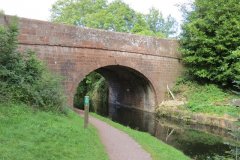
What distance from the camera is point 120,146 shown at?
361 inches

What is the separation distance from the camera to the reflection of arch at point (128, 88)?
68.1ft

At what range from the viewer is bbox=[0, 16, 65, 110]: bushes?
31.8ft

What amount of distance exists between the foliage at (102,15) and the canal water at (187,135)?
14.9 meters

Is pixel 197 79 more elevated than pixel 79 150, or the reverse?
pixel 197 79

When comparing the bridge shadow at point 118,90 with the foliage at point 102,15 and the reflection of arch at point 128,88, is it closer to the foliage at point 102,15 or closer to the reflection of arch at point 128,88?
the reflection of arch at point 128,88

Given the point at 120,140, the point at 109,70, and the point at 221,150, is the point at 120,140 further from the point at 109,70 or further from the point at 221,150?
the point at 109,70

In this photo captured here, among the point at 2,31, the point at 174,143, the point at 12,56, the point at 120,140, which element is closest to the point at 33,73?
the point at 12,56

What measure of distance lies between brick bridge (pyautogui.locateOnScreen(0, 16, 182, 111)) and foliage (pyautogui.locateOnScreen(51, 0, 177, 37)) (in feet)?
36.8

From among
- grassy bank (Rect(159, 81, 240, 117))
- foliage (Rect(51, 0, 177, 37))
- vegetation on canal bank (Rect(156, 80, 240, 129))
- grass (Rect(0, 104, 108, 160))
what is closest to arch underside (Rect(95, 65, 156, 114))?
vegetation on canal bank (Rect(156, 80, 240, 129))

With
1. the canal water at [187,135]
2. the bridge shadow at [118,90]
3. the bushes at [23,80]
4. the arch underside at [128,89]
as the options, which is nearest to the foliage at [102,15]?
the bridge shadow at [118,90]

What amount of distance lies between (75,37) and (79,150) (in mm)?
9613

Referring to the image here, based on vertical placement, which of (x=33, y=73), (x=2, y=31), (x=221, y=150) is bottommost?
(x=221, y=150)

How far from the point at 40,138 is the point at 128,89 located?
17304 millimetres

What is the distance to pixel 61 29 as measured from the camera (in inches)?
614
